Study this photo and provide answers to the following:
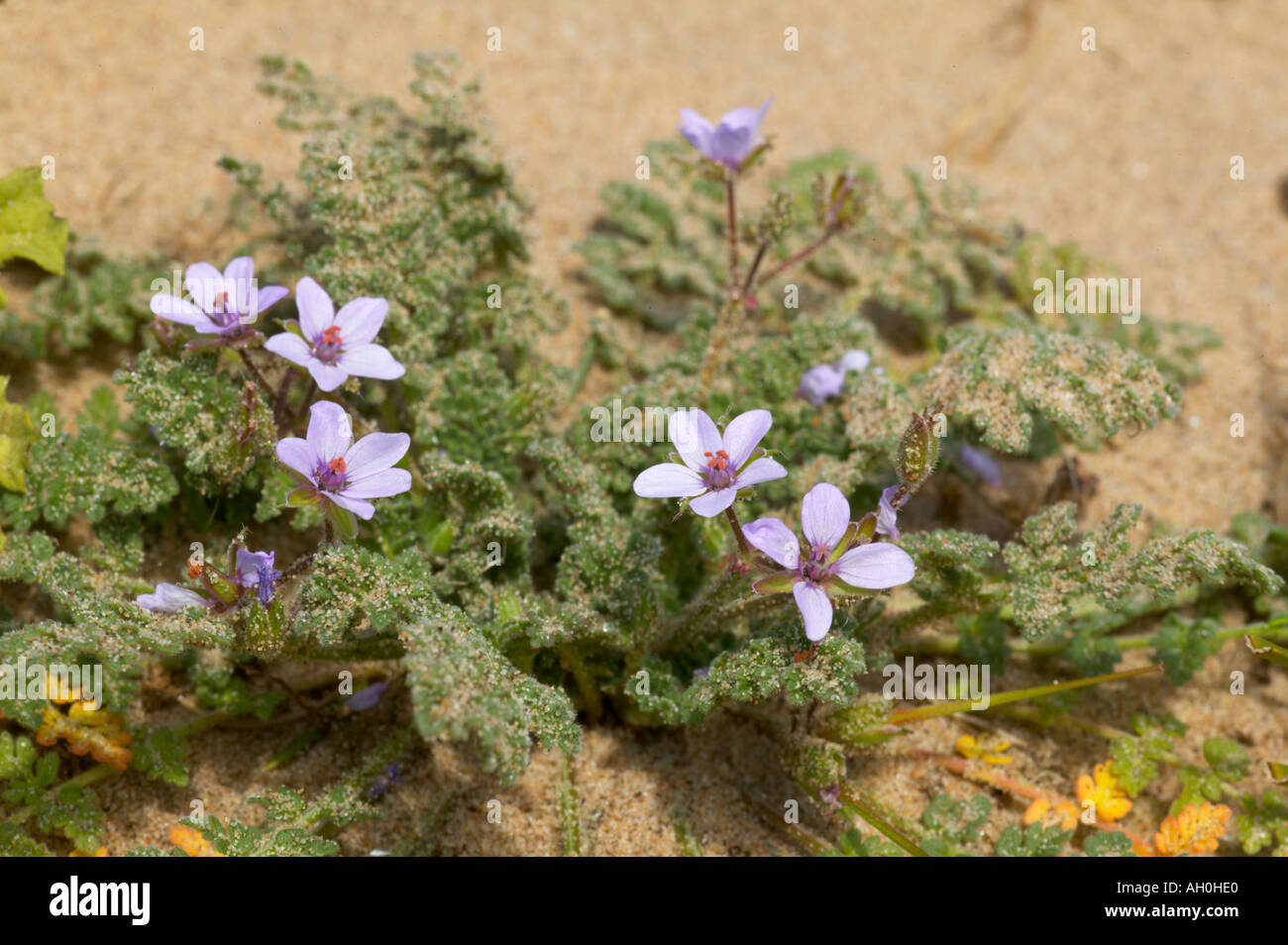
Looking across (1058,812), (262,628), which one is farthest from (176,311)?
(1058,812)

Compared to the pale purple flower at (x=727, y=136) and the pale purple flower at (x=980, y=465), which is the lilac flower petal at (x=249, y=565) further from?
the pale purple flower at (x=980, y=465)

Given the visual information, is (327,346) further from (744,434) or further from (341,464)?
(744,434)

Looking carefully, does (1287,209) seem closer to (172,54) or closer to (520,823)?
(520,823)

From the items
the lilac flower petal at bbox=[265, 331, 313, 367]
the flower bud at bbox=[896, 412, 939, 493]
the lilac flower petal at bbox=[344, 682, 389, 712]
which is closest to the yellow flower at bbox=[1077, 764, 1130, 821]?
the flower bud at bbox=[896, 412, 939, 493]

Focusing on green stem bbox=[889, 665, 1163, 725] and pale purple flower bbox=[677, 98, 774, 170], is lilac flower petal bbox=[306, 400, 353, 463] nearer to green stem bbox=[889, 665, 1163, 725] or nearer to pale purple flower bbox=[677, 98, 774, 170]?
pale purple flower bbox=[677, 98, 774, 170]

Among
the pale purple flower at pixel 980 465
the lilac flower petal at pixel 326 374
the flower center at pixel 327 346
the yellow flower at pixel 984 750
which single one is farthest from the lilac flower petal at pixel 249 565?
the pale purple flower at pixel 980 465

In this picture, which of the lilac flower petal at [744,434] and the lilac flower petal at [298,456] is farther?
the lilac flower petal at [744,434]
